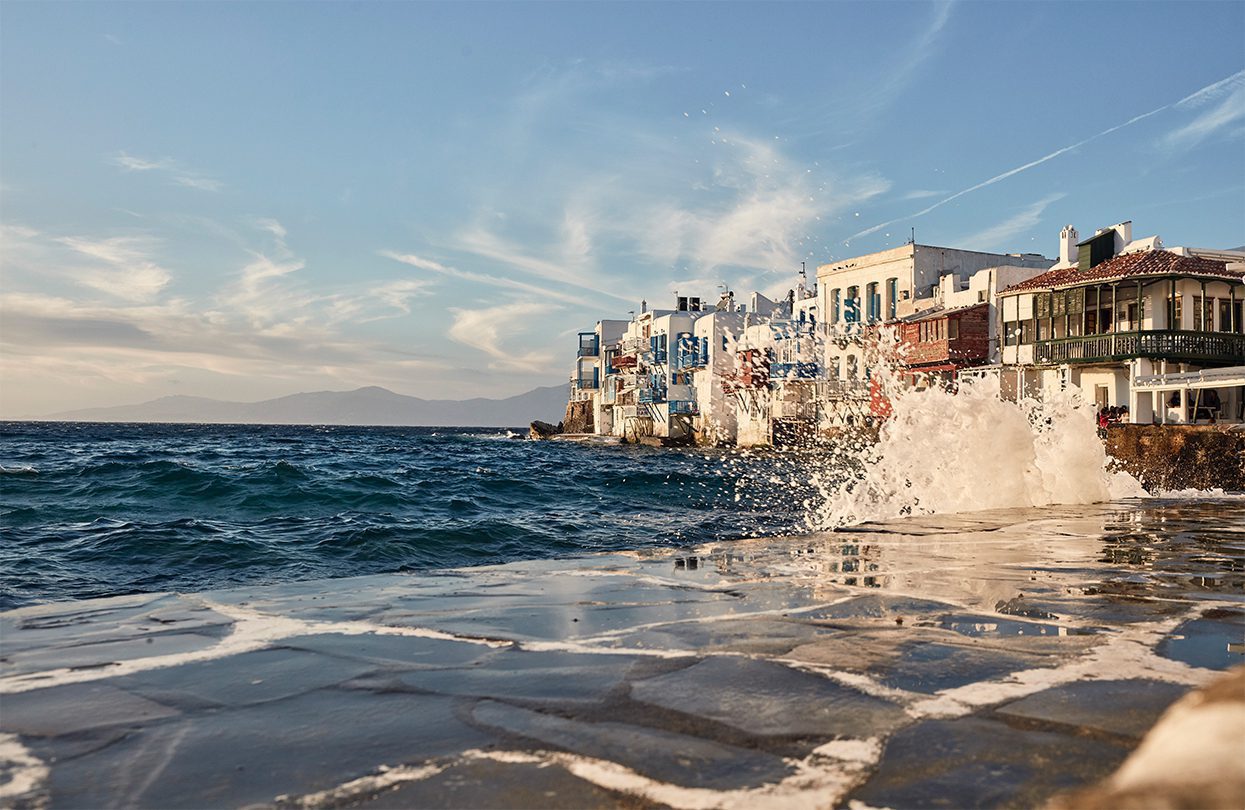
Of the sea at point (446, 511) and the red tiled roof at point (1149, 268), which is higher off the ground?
the red tiled roof at point (1149, 268)

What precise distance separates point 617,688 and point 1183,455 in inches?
1053

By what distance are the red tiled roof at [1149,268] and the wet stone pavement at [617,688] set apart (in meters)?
29.8

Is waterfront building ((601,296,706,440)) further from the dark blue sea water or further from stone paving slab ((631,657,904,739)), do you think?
stone paving slab ((631,657,904,739))

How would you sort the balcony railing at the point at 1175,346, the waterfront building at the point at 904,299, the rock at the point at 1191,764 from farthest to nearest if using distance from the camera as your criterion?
1. the waterfront building at the point at 904,299
2. the balcony railing at the point at 1175,346
3. the rock at the point at 1191,764

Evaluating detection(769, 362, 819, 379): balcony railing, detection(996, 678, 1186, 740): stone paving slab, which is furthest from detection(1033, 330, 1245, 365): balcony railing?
detection(996, 678, 1186, 740): stone paving slab

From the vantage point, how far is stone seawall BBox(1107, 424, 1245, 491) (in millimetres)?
24266

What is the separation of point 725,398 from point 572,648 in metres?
64.1

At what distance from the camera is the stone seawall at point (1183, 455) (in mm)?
24266

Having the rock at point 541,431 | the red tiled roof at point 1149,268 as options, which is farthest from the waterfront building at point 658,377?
the red tiled roof at point 1149,268

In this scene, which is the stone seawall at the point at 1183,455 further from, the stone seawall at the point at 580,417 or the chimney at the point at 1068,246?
the stone seawall at the point at 580,417

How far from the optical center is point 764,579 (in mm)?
6934

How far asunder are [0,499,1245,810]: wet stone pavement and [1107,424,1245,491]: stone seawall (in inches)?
821

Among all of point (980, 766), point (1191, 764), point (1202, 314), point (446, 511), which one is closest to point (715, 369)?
point (1202, 314)

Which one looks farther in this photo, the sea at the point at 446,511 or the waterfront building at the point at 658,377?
the waterfront building at the point at 658,377
